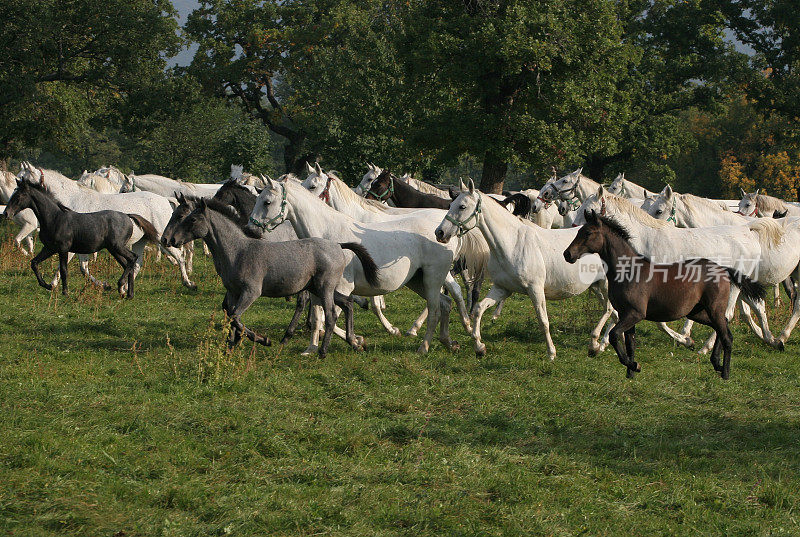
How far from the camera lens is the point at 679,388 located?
902 cm

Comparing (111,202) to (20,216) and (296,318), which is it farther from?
(296,318)

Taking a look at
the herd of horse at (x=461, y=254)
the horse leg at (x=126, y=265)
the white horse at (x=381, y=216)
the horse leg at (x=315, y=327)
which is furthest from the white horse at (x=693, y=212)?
the horse leg at (x=126, y=265)

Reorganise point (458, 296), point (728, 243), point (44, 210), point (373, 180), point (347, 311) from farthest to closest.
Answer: point (373, 180), point (44, 210), point (728, 243), point (458, 296), point (347, 311)

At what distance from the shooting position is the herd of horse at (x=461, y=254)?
925 centimetres

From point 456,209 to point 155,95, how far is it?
76.2 ft

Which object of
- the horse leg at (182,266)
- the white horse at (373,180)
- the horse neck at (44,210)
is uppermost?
the white horse at (373,180)

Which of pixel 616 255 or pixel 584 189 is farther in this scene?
pixel 584 189

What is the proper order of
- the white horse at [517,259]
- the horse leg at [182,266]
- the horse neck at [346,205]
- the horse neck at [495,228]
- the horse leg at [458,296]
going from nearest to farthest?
1. the white horse at [517,259]
2. the horse neck at [495,228]
3. the horse leg at [458,296]
4. the horse neck at [346,205]
5. the horse leg at [182,266]

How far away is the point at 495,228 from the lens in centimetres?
1035

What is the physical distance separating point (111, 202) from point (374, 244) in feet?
26.1

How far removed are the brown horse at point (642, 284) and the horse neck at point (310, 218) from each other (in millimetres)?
3156

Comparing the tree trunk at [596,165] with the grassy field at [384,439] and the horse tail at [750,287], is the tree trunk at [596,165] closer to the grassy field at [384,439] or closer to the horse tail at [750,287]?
the grassy field at [384,439]

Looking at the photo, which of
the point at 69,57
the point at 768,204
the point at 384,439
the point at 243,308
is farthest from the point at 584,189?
the point at 69,57

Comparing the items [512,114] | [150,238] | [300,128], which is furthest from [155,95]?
[150,238]
